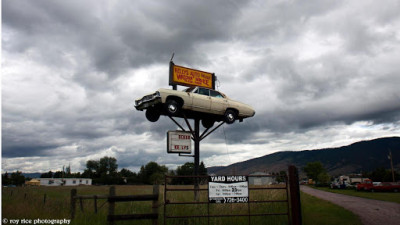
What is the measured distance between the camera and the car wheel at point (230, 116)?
16141 mm

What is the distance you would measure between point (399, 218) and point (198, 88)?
1004 cm

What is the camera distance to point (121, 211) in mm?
12273

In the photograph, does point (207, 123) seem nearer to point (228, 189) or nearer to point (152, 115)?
point (152, 115)

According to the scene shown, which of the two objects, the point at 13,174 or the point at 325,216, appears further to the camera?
the point at 13,174

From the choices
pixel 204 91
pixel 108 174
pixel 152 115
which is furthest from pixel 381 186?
pixel 108 174

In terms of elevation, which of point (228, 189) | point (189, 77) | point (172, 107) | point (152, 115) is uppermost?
point (189, 77)

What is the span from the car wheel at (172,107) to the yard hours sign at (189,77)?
4.70 ft

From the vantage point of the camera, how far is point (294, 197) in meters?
9.79

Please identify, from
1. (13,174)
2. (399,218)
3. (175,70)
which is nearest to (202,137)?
(175,70)

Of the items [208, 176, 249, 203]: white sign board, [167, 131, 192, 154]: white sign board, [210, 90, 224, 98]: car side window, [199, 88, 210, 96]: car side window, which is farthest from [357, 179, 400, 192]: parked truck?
[208, 176, 249, 203]: white sign board

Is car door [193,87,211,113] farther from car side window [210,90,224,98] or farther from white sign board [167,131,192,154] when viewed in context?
white sign board [167,131,192,154]

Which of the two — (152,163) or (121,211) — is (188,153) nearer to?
(121,211)

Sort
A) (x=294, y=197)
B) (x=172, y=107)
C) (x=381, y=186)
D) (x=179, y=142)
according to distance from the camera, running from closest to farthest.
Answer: (x=294, y=197)
(x=172, y=107)
(x=179, y=142)
(x=381, y=186)

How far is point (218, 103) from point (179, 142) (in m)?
2.87
